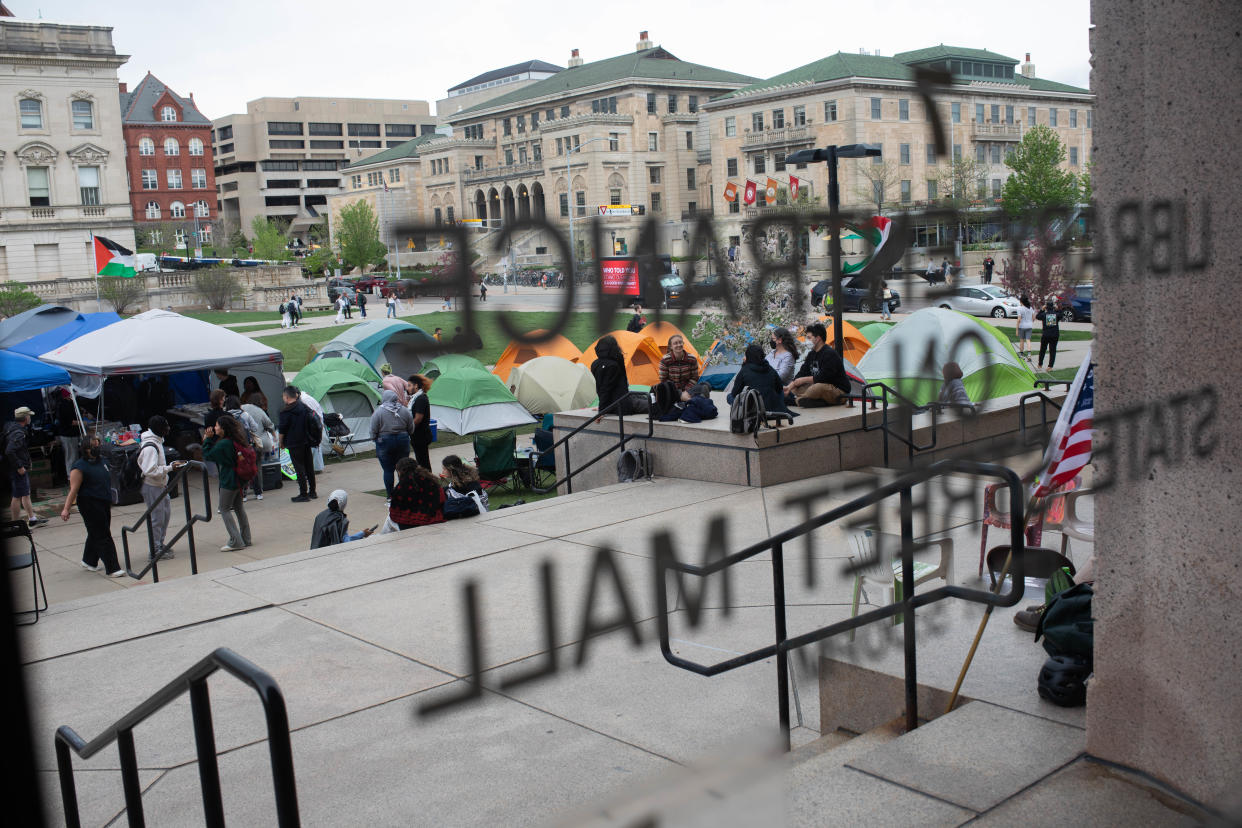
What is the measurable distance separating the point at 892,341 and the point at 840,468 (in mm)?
6638

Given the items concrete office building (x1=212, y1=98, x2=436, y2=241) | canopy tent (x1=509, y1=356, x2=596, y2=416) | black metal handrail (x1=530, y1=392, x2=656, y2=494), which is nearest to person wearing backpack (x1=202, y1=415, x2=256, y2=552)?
black metal handrail (x1=530, y1=392, x2=656, y2=494)

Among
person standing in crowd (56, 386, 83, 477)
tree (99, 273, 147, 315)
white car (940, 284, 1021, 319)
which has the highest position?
tree (99, 273, 147, 315)

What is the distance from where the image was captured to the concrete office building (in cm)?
229

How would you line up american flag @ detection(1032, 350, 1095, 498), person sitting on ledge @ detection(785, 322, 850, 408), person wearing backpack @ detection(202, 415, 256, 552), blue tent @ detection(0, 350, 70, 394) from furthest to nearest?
person wearing backpack @ detection(202, 415, 256, 552) < blue tent @ detection(0, 350, 70, 394) < person sitting on ledge @ detection(785, 322, 850, 408) < american flag @ detection(1032, 350, 1095, 498)

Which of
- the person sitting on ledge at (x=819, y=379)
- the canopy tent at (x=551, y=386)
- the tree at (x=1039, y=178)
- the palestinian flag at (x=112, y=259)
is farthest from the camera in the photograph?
the canopy tent at (x=551, y=386)

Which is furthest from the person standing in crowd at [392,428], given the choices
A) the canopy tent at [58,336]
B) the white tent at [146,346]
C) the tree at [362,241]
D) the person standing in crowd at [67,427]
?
the tree at [362,241]

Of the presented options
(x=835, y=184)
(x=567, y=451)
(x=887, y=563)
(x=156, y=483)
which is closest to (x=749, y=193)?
(x=835, y=184)

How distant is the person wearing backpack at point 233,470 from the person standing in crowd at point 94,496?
3.66 feet

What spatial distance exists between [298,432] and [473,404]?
3.95 m

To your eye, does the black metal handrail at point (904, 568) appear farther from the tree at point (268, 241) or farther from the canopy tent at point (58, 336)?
the canopy tent at point (58, 336)

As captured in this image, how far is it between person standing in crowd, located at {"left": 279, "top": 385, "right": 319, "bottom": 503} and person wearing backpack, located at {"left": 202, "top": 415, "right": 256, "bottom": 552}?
1735 mm

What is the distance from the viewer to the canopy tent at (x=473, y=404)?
1669 centimetres

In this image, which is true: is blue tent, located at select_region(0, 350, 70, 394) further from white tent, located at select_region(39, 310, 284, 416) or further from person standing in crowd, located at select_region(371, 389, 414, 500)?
person standing in crowd, located at select_region(371, 389, 414, 500)

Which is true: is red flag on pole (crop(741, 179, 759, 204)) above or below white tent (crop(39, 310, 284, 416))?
above
